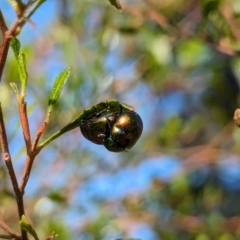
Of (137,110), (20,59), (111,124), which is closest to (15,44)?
(20,59)

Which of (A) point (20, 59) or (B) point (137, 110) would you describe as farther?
(B) point (137, 110)

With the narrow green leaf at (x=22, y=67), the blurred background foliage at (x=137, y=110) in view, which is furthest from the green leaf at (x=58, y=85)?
the blurred background foliage at (x=137, y=110)

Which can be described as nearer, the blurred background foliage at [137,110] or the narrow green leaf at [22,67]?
the narrow green leaf at [22,67]

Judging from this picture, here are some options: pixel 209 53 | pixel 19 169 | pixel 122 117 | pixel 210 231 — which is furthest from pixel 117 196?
pixel 122 117

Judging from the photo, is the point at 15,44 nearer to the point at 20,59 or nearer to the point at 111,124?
the point at 20,59

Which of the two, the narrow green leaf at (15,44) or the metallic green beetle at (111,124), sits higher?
the narrow green leaf at (15,44)

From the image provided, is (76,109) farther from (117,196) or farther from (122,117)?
(122,117)

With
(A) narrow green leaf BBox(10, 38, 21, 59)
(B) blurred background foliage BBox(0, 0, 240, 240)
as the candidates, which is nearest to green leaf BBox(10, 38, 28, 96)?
(A) narrow green leaf BBox(10, 38, 21, 59)

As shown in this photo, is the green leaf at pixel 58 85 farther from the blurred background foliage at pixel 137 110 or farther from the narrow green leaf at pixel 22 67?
the blurred background foliage at pixel 137 110
